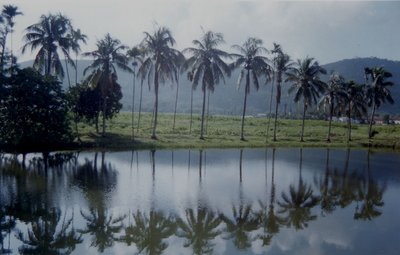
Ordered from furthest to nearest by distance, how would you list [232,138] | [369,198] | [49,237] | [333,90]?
[333,90]
[232,138]
[369,198]
[49,237]

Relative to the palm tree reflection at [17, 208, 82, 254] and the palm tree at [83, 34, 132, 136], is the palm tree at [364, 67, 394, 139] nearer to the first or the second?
the palm tree at [83, 34, 132, 136]

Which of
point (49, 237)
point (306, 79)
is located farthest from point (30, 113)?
point (306, 79)

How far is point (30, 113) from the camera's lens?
4322 centimetres

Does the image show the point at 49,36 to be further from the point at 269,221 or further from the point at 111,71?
the point at 269,221

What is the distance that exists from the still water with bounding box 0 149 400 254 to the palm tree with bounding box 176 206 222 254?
0.05 m

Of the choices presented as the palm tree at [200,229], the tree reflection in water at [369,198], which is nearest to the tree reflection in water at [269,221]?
the palm tree at [200,229]

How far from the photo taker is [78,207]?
839 inches

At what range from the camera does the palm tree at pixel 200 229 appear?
16825 millimetres

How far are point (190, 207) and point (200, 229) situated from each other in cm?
359

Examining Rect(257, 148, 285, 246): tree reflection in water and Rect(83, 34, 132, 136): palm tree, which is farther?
Rect(83, 34, 132, 136): palm tree

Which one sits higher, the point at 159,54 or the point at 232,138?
the point at 159,54

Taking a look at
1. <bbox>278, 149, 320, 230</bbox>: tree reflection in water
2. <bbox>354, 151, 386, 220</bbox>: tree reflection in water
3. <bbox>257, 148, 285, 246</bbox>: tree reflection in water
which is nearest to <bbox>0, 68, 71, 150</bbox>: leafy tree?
<bbox>278, 149, 320, 230</bbox>: tree reflection in water

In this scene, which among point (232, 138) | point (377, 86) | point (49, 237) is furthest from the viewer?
point (377, 86)

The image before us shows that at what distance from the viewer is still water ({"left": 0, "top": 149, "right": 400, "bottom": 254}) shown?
16.9m
